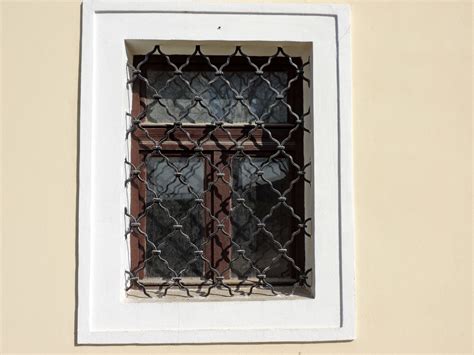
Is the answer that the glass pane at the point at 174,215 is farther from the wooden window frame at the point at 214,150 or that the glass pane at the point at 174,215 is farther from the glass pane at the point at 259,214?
the glass pane at the point at 259,214

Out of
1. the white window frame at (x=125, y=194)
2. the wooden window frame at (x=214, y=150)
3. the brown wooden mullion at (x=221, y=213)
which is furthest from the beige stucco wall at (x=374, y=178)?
the brown wooden mullion at (x=221, y=213)

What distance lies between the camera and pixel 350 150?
2238 millimetres

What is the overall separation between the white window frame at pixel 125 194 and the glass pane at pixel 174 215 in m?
0.19

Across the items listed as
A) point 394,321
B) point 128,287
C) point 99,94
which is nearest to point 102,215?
point 128,287

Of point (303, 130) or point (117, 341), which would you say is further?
point (303, 130)

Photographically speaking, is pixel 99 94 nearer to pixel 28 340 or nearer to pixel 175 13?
pixel 175 13

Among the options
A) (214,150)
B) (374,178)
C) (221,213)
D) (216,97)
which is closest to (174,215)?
(221,213)

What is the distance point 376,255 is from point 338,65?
0.79m

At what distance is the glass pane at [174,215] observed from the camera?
2369 millimetres

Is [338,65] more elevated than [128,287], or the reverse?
[338,65]

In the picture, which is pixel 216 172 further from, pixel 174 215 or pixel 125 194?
pixel 125 194

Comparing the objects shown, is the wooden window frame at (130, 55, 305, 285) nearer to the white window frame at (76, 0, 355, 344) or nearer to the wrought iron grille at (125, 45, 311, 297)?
the wrought iron grille at (125, 45, 311, 297)

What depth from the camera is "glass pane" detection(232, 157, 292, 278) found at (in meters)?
2.38

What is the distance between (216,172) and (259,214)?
26cm
